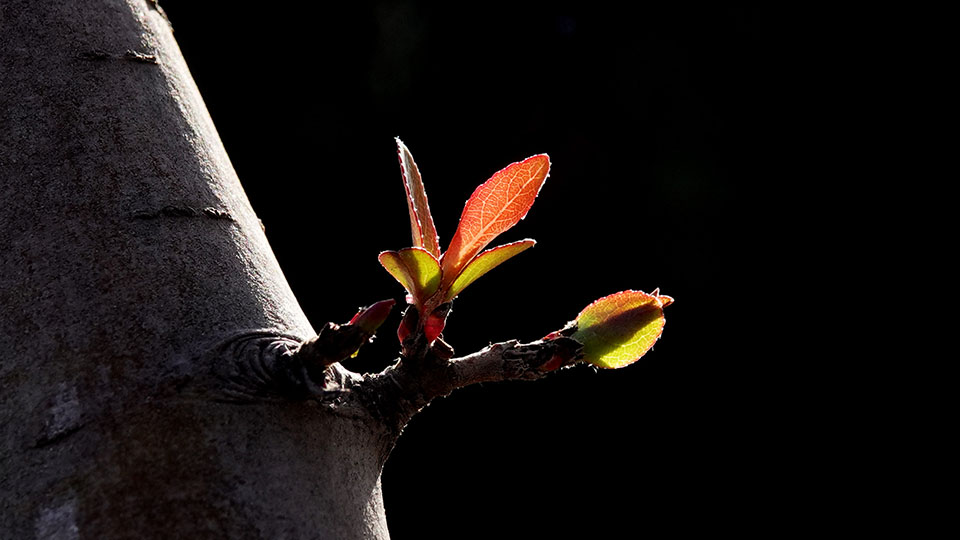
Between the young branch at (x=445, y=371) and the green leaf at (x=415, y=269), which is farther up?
the green leaf at (x=415, y=269)

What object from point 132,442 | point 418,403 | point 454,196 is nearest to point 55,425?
point 132,442

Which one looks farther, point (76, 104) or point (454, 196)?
point (454, 196)

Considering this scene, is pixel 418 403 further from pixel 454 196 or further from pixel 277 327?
pixel 454 196

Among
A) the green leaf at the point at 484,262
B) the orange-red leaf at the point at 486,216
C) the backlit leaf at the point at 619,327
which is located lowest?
the backlit leaf at the point at 619,327

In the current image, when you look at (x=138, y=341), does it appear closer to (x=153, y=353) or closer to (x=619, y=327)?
(x=153, y=353)

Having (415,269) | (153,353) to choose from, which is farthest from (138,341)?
(415,269)
